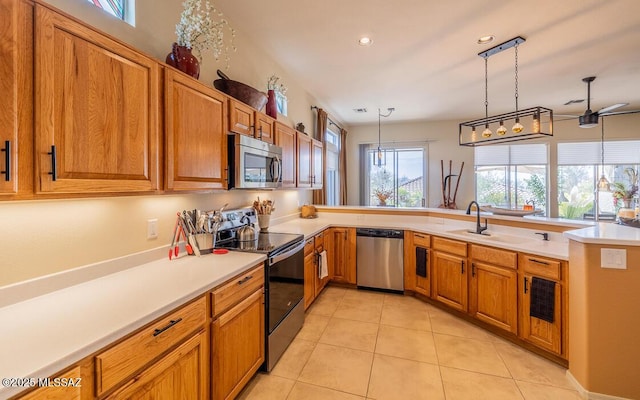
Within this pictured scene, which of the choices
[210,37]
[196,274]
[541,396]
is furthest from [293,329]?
[210,37]

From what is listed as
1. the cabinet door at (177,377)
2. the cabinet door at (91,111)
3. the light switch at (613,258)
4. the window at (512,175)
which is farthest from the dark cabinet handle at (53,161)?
the window at (512,175)

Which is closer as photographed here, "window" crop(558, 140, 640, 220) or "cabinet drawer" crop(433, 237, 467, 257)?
"cabinet drawer" crop(433, 237, 467, 257)

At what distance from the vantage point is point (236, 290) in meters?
1.73

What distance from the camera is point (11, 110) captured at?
0.94m

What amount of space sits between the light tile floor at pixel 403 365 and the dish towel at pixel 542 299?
0.39 metres

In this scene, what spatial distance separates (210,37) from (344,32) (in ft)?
4.55

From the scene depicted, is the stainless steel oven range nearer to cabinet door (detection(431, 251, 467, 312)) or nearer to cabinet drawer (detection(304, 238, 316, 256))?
cabinet drawer (detection(304, 238, 316, 256))

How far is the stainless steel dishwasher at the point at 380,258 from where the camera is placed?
145 inches

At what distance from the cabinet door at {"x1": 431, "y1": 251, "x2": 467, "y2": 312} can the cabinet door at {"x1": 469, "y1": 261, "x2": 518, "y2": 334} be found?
10cm

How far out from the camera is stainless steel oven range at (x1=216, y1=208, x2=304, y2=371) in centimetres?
211

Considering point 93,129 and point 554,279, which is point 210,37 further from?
point 554,279

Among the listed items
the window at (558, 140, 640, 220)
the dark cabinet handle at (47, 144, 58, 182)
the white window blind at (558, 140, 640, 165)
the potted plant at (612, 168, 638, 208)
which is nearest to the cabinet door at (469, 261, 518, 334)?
the dark cabinet handle at (47, 144, 58, 182)

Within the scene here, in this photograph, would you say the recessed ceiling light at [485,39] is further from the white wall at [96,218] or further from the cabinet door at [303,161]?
the white wall at [96,218]

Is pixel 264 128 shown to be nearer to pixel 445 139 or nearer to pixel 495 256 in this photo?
pixel 495 256
